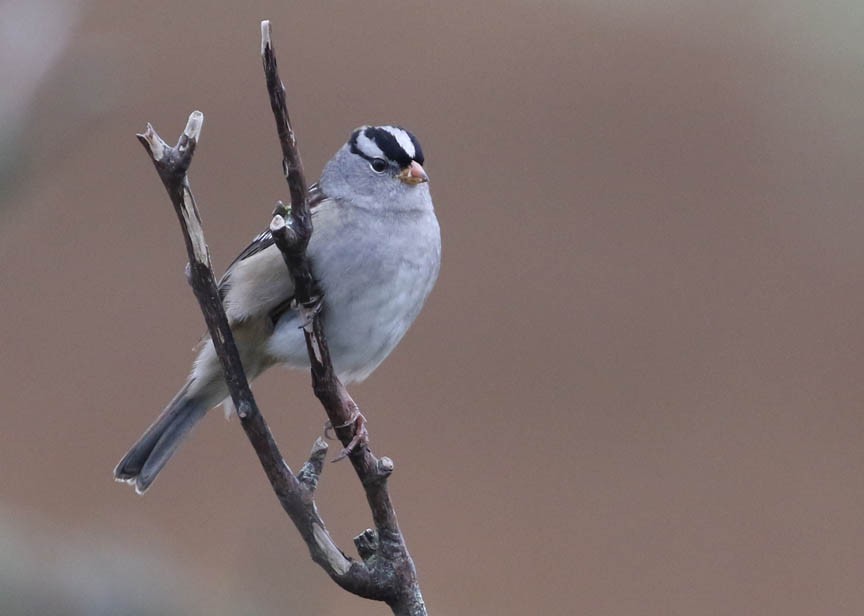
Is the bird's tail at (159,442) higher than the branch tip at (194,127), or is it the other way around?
the branch tip at (194,127)

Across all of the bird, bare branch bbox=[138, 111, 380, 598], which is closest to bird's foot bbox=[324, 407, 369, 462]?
bare branch bbox=[138, 111, 380, 598]

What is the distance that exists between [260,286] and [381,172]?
54cm

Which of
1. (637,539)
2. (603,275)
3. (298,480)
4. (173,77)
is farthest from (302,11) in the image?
(298,480)

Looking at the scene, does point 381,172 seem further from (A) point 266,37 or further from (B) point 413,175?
(A) point 266,37

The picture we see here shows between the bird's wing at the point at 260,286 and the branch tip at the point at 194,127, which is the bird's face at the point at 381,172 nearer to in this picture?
the bird's wing at the point at 260,286

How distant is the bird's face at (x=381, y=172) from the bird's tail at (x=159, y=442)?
0.74 meters

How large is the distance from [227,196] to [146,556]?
540cm

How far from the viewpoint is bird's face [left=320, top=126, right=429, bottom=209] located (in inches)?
145

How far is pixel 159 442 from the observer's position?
386 centimetres

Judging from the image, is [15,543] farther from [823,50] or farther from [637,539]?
[823,50]

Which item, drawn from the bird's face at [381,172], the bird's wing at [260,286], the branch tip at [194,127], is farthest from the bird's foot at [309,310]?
the bird's face at [381,172]

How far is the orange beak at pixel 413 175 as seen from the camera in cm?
373

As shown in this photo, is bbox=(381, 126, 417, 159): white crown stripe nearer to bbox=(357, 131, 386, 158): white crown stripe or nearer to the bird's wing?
bbox=(357, 131, 386, 158): white crown stripe

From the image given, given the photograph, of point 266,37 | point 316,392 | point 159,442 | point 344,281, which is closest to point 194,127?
point 266,37
